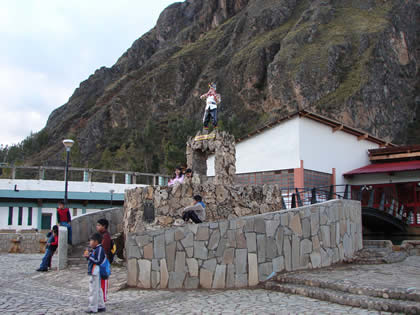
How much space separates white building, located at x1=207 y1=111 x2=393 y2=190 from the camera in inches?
798

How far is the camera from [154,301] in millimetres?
7059

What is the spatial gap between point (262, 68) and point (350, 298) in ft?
189

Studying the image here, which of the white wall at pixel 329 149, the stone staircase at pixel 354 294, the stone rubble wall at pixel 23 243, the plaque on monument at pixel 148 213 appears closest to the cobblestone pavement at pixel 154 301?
the stone staircase at pixel 354 294

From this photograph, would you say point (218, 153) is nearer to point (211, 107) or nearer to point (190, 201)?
point (211, 107)

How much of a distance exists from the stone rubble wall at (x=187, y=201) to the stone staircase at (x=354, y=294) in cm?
348

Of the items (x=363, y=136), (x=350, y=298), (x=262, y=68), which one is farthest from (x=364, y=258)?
(x=262, y=68)

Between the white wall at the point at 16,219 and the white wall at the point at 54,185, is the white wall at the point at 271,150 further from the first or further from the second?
the white wall at the point at 16,219

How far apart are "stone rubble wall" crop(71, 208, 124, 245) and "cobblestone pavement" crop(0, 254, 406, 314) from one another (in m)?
3.96

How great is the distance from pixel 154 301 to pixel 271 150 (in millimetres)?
15183

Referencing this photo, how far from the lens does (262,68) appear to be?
61688 millimetres

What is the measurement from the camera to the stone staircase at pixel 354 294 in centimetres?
605

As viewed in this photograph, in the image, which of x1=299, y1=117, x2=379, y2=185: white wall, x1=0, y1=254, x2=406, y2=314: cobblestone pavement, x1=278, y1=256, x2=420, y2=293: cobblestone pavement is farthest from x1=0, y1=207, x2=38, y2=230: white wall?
x1=278, y1=256, x2=420, y2=293: cobblestone pavement

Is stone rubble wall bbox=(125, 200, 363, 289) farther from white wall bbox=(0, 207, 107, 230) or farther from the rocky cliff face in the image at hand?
the rocky cliff face

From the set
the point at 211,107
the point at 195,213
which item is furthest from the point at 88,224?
the point at 195,213
